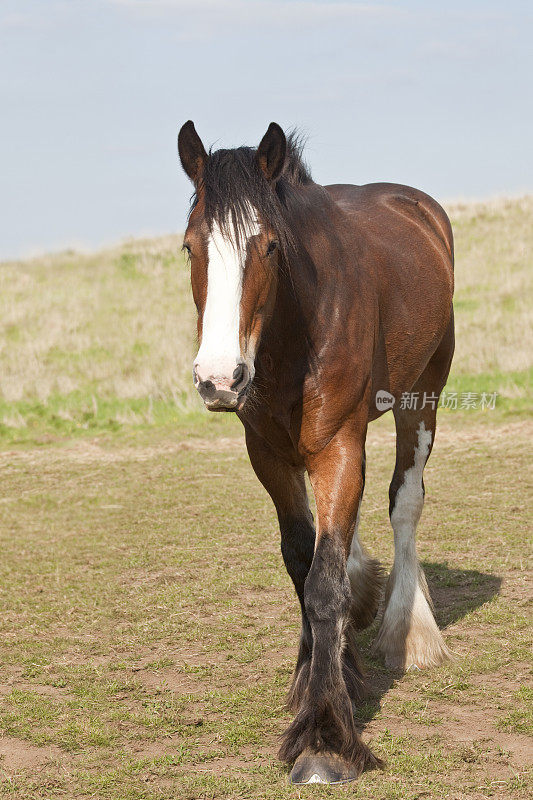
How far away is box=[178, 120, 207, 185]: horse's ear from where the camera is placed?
3.46 meters

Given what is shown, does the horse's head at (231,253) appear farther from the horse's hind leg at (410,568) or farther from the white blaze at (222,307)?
the horse's hind leg at (410,568)

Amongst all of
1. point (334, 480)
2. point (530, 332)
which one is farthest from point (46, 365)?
point (334, 480)

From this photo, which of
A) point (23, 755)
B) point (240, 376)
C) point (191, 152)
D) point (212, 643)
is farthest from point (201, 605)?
point (191, 152)

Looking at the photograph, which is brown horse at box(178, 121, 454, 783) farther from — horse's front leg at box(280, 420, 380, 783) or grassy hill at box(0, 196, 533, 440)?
grassy hill at box(0, 196, 533, 440)

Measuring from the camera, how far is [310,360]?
3.76 metres

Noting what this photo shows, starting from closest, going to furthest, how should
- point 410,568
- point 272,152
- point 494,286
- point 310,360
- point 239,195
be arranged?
1. point 239,195
2. point 272,152
3. point 310,360
4. point 410,568
5. point 494,286

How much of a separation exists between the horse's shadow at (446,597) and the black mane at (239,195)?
230 cm

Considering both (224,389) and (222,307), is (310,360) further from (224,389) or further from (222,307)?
(224,389)

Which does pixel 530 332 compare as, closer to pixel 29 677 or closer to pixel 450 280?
pixel 450 280

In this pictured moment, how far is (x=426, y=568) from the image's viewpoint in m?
6.32

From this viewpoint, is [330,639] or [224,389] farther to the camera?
[330,639]

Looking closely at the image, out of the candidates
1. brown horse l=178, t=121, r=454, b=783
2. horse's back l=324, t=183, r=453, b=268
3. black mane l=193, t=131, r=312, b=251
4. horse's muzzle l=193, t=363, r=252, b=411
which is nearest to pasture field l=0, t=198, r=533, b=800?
brown horse l=178, t=121, r=454, b=783

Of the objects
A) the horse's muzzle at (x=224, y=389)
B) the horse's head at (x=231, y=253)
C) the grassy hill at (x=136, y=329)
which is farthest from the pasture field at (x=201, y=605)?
the horse's head at (x=231, y=253)

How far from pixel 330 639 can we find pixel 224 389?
1244 mm
